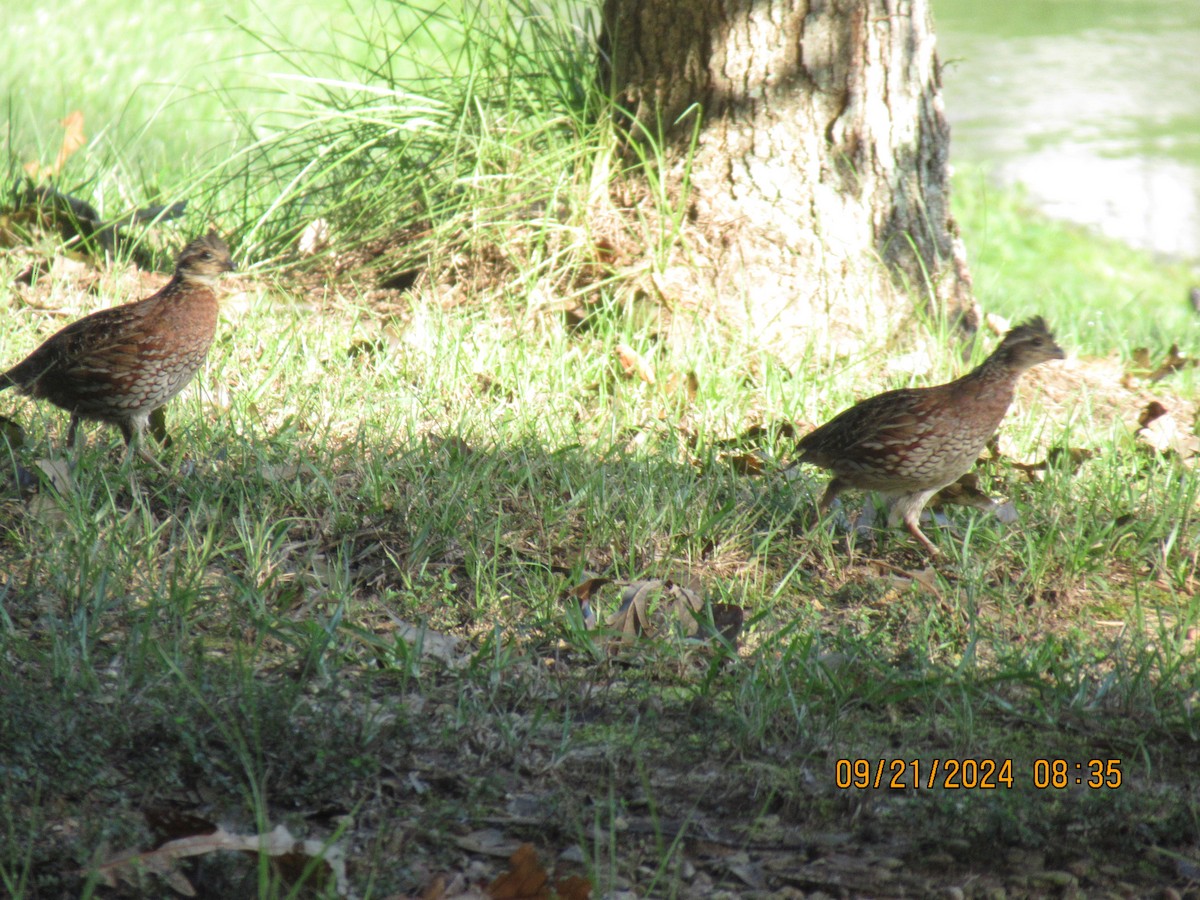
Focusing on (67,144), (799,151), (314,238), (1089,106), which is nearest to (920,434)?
(799,151)

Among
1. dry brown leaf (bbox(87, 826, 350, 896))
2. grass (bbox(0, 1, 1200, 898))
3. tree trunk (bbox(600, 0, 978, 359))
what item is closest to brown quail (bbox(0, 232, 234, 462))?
grass (bbox(0, 1, 1200, 898))

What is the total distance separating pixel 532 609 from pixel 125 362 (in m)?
1.59

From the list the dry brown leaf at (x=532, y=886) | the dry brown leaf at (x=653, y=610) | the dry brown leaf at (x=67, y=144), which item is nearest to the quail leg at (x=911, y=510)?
the dry brown leaf at (x=653, y=610)

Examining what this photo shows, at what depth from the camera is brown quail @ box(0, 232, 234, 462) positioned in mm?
4176

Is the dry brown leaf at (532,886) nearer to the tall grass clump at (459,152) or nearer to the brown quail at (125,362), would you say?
the brown quail at (125,362)

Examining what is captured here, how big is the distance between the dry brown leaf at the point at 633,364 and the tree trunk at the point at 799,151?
537 millimetres

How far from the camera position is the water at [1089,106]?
11.6 meters

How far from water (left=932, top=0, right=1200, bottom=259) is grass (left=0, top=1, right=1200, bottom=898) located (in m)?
6.31

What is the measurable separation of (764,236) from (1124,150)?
8624 millimetres

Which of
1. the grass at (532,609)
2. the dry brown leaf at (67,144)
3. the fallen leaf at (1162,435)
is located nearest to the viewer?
the grass at (532,609)

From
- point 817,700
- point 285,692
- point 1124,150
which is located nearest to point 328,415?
point 285,692

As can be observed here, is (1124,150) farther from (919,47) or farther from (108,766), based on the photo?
(108,766)

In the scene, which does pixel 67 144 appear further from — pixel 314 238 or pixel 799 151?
pixel 799 151

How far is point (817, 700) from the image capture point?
3232mm
